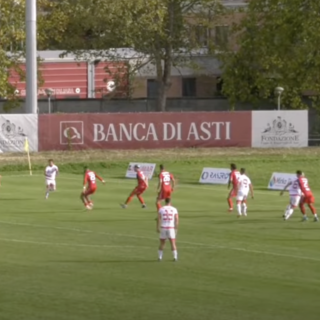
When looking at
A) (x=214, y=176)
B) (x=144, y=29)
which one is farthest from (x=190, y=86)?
(x=214, y=176)

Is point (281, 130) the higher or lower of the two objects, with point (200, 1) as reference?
lower

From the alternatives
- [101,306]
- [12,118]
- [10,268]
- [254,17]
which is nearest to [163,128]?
[12,118]

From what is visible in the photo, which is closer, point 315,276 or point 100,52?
point 315,276

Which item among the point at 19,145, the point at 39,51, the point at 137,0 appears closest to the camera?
the point at 19,145

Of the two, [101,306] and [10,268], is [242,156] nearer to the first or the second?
[10,268]

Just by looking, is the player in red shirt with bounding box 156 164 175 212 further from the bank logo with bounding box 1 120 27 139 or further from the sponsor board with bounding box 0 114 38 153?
the bank logo with bounding box 1 120 27 139

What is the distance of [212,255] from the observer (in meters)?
31.5

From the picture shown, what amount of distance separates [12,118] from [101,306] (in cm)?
3949

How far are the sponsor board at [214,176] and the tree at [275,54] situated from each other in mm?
16783

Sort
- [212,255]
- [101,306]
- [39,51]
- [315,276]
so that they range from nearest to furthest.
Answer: [101,306]
[315,276]
[212,255]
[39,51]

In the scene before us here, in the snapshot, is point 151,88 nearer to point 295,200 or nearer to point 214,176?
point 214,176

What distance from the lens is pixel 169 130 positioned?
64.2m

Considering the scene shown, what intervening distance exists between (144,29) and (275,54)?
920 cm

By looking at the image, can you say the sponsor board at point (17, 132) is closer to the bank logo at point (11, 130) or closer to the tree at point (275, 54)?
the bank logo at point (11, 130)
